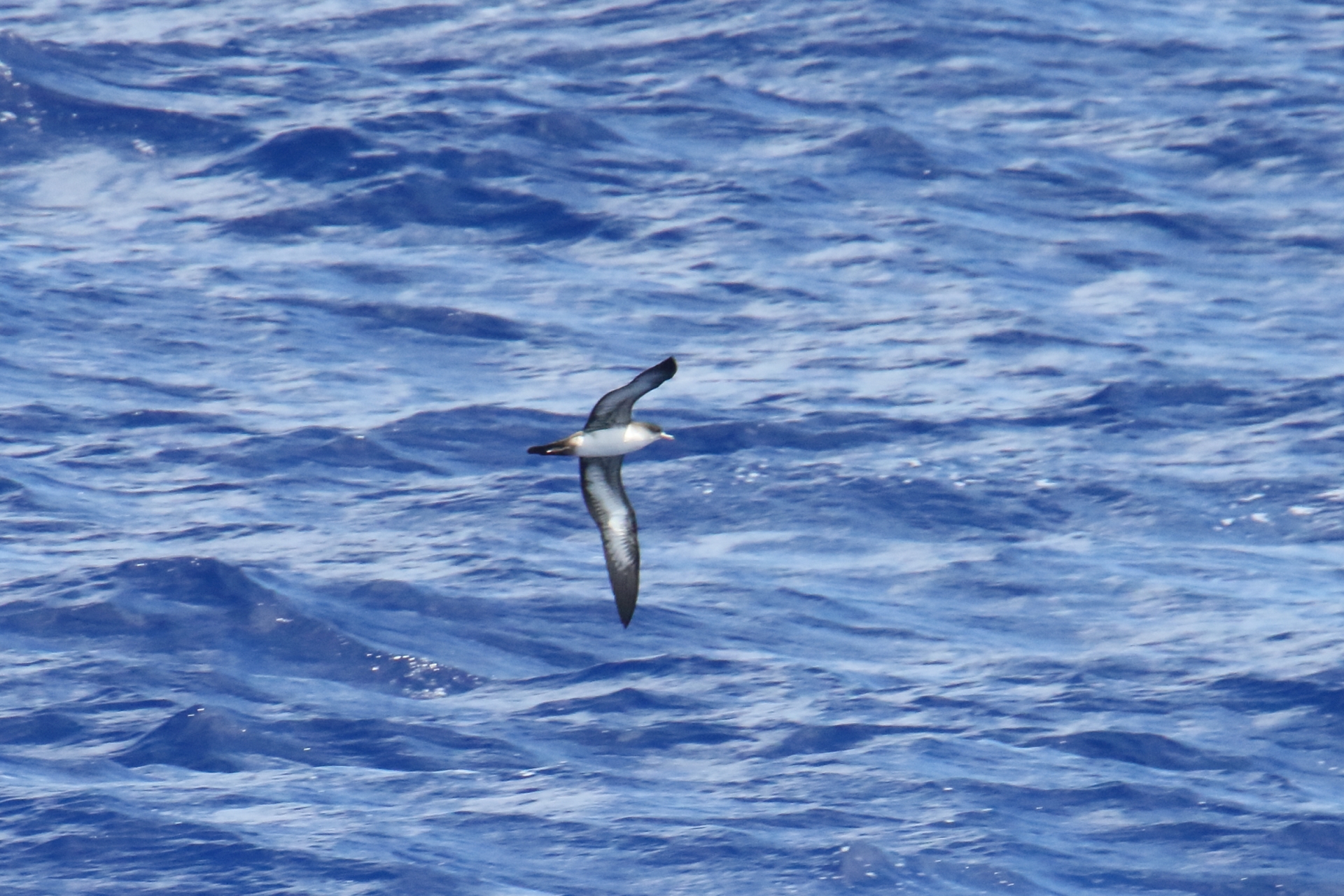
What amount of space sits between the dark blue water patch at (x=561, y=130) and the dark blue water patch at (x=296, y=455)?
21.5 feet

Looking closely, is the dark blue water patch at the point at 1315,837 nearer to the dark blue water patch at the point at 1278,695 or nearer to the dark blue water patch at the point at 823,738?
the dark blue water patch at the point at 1278,695

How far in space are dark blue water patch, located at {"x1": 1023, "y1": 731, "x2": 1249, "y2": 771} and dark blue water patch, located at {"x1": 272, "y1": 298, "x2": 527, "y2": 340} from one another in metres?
6.93

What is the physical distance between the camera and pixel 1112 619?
49.7 ft

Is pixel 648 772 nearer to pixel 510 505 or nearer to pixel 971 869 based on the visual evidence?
pixel 971 869

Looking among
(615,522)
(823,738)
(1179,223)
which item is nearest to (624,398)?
(615,522)

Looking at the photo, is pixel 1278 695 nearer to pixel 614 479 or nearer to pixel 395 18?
pixel 614 479

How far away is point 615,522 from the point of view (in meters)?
11.9

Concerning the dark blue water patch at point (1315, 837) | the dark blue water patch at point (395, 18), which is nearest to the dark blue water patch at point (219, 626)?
the dark blue water patch at point (1315, 837)

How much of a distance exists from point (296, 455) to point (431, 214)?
4896mm

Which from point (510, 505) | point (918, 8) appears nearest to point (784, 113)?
point (918, 8)

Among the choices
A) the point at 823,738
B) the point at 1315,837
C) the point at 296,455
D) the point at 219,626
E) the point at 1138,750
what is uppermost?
the point at 296,455

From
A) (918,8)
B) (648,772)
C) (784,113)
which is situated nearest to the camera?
(648,772)

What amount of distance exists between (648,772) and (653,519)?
3520mm

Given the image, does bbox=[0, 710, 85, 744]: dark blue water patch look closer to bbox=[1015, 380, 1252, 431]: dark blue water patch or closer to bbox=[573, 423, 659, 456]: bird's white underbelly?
bbox=[573, 423, 659, 456]: bird's white underbelly
